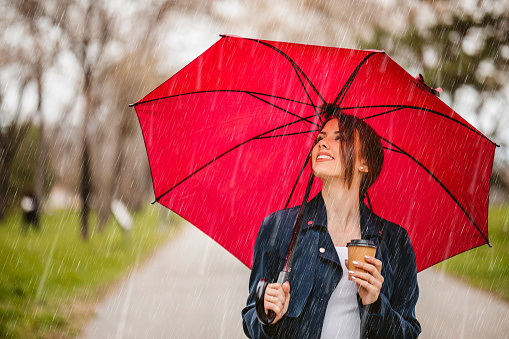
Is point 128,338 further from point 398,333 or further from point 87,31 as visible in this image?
point 87,31

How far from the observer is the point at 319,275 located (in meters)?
2.48

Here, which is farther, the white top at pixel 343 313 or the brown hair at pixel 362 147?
the brown hair at pixel 362 147

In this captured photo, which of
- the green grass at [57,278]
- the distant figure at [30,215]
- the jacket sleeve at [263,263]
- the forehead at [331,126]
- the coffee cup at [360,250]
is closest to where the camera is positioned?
the coffee cup at [360,250]

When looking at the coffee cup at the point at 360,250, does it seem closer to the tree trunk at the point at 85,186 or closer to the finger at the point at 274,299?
the finger at the point at 274,299

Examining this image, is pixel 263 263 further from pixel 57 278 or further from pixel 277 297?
pixel 57 278

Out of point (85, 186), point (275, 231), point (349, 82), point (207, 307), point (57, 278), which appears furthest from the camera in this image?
point (85, 186)

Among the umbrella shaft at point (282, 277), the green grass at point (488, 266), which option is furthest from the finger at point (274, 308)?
the green grass at point (488, 266)

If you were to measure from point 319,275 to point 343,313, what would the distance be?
0.21 meters

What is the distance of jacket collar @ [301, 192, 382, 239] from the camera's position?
2639mm

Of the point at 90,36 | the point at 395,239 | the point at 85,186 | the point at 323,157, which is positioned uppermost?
the point at 90,36

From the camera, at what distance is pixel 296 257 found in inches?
101

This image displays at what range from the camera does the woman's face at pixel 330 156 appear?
2688 mm

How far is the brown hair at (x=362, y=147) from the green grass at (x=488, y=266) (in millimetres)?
6863

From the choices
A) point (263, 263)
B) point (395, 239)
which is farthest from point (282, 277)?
point (395, 239)
